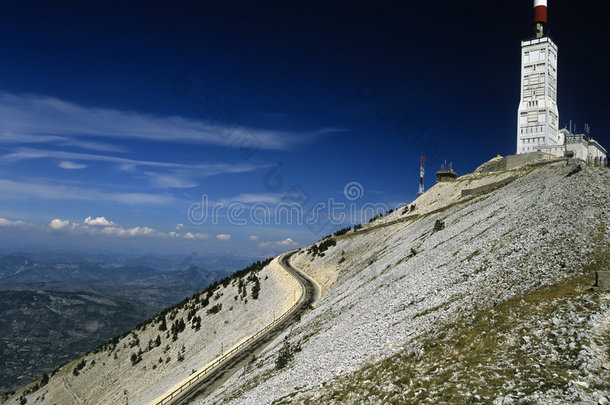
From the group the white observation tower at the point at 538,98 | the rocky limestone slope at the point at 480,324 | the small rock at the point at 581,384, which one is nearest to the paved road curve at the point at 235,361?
the rocky limestone slope at the point at 480,324

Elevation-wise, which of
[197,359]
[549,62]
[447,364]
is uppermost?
[549,62]

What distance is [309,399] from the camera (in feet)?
58.8

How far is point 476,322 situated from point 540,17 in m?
94.1

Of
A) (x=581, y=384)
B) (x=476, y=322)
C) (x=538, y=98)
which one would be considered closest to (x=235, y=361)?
(x=476, y=322)

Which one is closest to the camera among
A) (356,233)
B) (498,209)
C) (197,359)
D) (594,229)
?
(594,229)

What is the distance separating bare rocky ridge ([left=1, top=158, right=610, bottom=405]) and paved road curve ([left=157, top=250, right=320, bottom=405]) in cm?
295

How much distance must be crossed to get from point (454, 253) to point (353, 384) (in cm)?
1777

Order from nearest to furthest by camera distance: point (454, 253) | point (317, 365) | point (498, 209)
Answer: point (317, 365)
point (454, 253)
point (498, 209)

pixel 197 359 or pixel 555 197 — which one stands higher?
pixel 555 197

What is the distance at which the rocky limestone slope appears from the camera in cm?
1355

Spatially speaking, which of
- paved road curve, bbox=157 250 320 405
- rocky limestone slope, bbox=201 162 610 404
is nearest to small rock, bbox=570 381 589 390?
rocky limestone slope, bbox=201 162 610 404

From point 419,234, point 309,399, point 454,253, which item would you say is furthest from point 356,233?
point 309,399

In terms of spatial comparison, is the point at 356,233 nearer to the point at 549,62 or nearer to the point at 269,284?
the point at 269,284

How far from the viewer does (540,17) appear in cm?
8650
